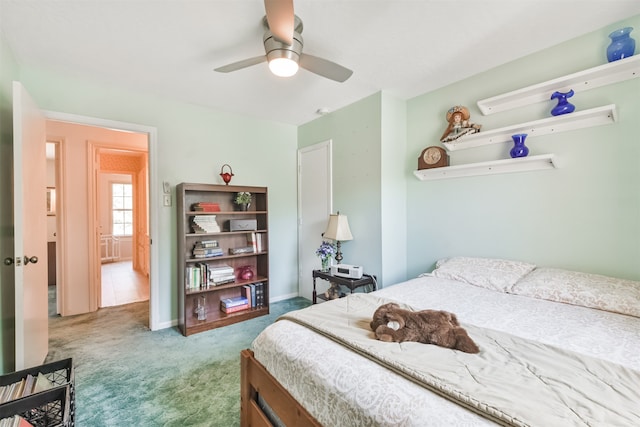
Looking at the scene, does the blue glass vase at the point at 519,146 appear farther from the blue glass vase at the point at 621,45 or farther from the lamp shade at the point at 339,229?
the lamp shade at the point at 339,229

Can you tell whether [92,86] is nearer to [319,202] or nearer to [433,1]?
[319,202]

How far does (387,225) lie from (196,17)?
233 centimetres

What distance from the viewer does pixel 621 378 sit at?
936mm

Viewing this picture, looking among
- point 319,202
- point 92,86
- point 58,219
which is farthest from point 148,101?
point 319,202

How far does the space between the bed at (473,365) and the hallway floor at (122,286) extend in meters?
3.46

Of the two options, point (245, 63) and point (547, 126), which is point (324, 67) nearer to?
point (245, 63)

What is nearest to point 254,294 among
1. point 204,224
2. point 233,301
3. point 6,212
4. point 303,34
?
point 233,301

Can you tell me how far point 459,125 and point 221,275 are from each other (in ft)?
9.51

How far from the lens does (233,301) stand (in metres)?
3.22

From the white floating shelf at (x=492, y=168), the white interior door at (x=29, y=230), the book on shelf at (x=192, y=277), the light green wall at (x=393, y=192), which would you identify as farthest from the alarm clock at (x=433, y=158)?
the white interior door at (x=29, y=230)

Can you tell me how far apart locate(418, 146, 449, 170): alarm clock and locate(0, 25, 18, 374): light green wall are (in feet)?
11.0

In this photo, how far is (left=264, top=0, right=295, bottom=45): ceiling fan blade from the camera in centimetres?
131

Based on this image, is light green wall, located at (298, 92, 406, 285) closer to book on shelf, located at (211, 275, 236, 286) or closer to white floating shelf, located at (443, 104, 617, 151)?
white floating shelf, located at (443, 104, 617, 151)

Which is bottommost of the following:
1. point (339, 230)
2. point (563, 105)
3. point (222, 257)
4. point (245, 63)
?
point (222, 257)
